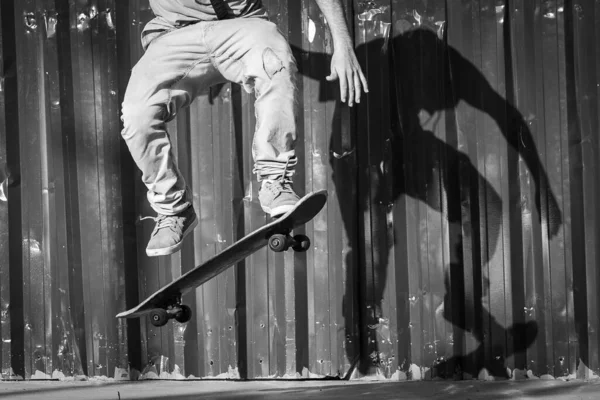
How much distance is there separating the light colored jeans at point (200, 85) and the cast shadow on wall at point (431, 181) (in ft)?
4.33

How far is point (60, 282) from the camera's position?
640 centimetres

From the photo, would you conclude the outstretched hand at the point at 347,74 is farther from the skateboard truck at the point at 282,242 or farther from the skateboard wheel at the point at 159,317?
the skateboard wheel at the point at 159,317

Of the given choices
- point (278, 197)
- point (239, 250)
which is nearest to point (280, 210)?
point (278, 197)

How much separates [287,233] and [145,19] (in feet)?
7.64

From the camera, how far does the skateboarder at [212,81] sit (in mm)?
→ 4609

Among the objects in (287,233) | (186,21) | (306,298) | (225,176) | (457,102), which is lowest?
(306,298)

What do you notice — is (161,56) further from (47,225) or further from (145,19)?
(47,225)

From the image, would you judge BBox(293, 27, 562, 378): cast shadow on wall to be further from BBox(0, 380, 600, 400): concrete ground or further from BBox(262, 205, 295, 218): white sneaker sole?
BBox(262, 205, 295, 218): white sneaker sole

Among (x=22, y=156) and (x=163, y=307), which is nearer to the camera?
(x=163, y=307)

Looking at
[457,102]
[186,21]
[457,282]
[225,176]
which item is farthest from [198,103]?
[457,282]

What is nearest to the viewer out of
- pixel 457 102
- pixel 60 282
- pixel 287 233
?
pixel 287 233

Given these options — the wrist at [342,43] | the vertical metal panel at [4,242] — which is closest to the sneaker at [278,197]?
the wrist at [342,43]

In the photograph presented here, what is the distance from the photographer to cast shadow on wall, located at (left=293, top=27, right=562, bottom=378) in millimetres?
5977

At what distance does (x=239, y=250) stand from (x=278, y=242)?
279mm
